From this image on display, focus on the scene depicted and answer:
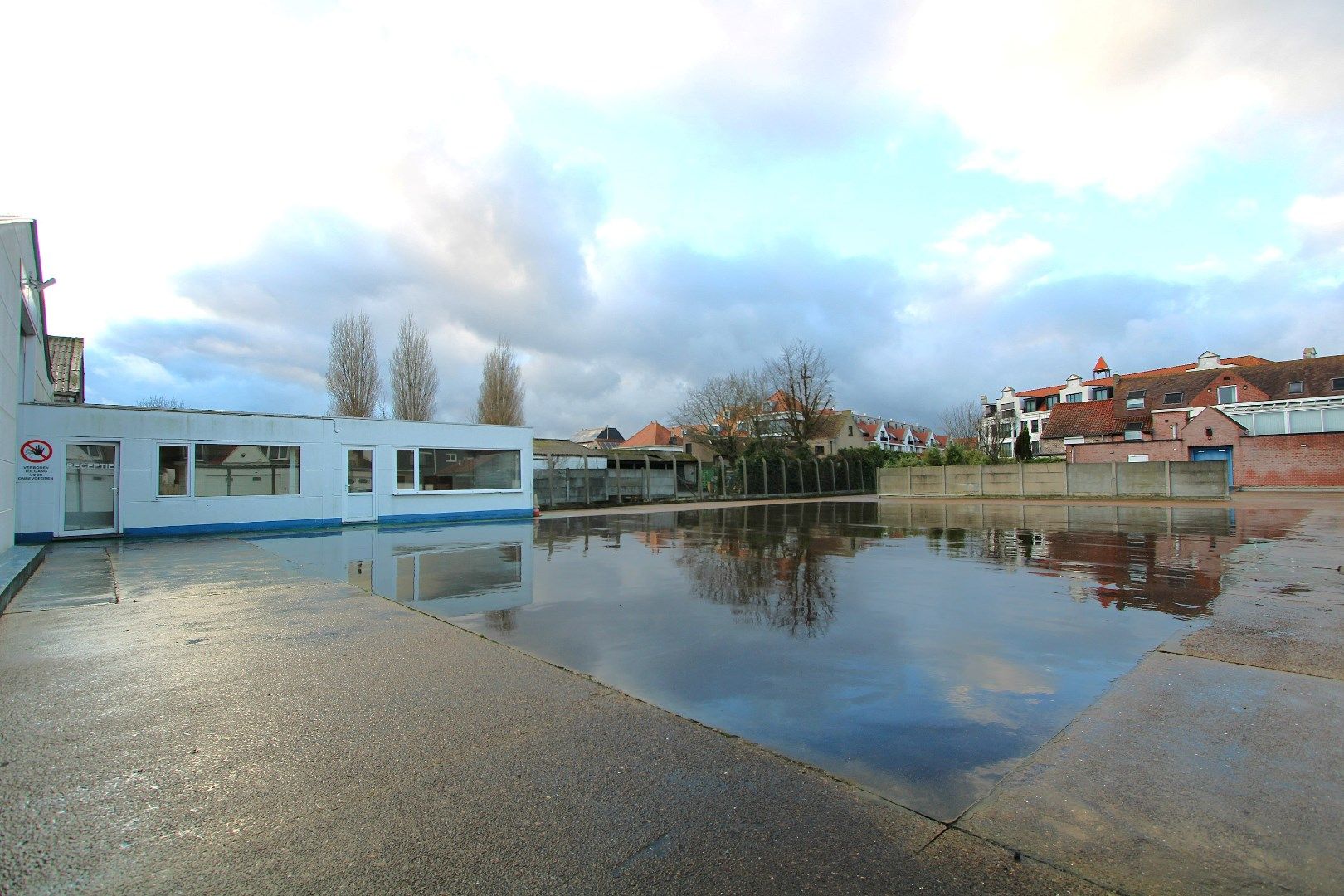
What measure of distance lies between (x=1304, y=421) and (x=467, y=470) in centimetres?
4725

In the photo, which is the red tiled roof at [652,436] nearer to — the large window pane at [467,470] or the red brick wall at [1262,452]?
the red brick wall at [1262,452]

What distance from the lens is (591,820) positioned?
2939mm

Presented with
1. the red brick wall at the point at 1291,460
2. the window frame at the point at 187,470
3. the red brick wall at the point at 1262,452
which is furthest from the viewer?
the red brick wall at the point at 1262,452

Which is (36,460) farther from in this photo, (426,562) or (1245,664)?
(1245,664)

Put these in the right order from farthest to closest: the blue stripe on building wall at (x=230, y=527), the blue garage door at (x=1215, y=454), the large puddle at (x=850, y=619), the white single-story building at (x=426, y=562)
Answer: the blue garage door at (x=1215, y=454)
the blue stripe on building wall at (x=230, y=527)
the white single-story building at (x=426, y=562)
the large puddle at (x=850, y=619)

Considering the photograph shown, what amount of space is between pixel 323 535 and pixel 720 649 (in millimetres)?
13822

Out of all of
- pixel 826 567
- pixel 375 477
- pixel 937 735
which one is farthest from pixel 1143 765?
pixel 375 477

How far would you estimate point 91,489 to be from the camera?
1527 cm

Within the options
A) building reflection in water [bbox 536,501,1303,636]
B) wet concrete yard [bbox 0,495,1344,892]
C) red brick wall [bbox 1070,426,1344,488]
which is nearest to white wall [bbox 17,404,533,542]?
building reflection in water [bbox 536,501,1303,636]

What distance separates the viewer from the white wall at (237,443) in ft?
47.8

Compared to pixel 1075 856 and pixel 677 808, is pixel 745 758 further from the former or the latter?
pixel 1075 856

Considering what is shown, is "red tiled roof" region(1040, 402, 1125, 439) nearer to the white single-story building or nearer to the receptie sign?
the white single-story building

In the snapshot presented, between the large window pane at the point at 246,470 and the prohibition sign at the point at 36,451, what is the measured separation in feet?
8.79

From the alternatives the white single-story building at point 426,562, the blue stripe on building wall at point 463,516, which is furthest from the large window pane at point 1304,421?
the white single-story building at point 426,562
